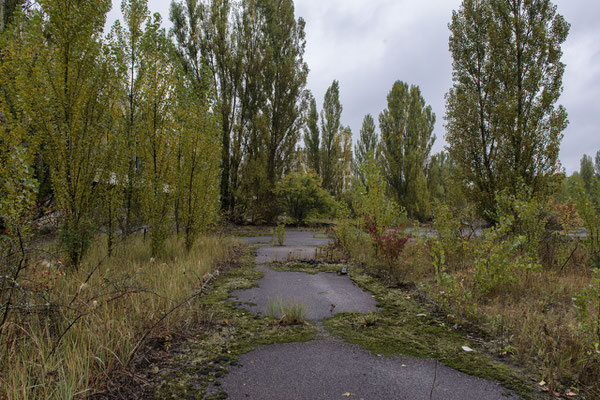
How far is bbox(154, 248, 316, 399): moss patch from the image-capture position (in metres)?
2.06

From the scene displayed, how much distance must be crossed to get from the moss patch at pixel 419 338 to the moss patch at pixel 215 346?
0.48 meters

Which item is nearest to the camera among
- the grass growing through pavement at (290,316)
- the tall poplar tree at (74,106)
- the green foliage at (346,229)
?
the grass growing through pavement at (290,316)

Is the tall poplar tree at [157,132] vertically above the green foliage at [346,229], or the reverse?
the tall poplar tree at [157,132]

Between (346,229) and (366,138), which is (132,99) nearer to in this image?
(346,229)

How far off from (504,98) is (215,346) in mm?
9730

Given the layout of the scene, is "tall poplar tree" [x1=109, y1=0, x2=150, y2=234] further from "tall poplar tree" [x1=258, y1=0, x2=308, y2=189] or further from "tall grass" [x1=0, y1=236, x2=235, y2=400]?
"tall poplar tree" [x1=258, y1=0, x2=308, y2=189]

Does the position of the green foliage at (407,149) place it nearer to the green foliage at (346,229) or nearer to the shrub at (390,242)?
the green foliage at (346,229)

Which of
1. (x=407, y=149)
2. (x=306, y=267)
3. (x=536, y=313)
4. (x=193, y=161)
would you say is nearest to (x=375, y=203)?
(x=306, y=267)

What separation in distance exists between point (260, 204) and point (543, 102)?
12.8 meters

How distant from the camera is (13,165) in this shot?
227 cm

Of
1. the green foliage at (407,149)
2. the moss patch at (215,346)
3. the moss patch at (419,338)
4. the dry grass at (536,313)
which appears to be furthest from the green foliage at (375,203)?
the green foliage at (407,149)

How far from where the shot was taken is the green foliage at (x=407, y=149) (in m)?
22.2

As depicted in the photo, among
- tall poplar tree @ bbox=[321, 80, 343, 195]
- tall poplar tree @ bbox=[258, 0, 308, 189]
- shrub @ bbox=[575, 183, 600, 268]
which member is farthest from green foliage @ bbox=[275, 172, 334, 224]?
shrub @ bbox=[575, 183, 600, 268]

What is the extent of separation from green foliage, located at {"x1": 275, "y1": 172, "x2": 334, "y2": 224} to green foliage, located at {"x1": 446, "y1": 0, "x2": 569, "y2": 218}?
927cm
